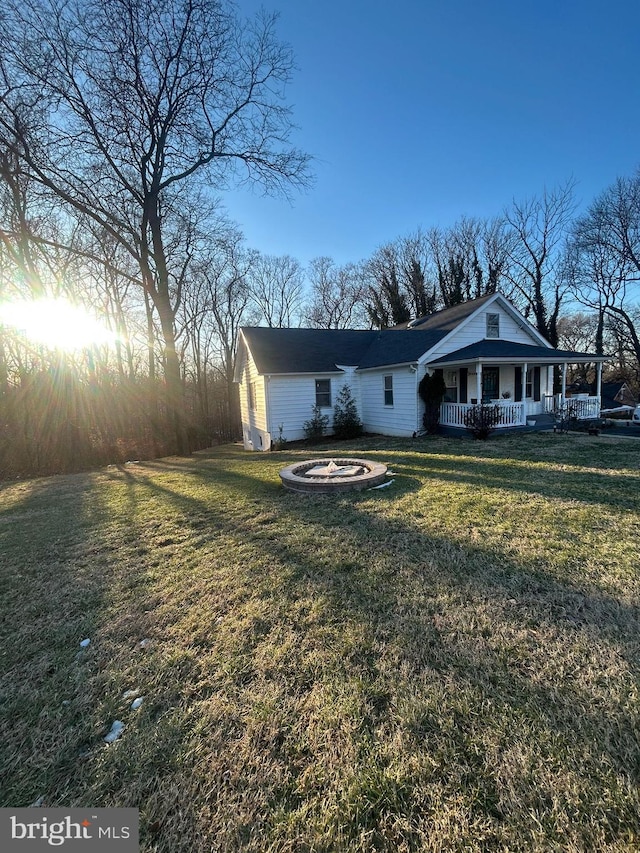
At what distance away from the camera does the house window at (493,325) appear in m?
14.1

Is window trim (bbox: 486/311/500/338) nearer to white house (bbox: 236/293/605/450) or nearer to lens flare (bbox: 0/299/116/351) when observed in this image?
white house (bbox: 236/293/605/450)

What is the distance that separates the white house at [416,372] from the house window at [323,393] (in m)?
0.04

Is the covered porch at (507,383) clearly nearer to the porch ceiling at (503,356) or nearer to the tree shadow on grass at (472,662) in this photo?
the porch ceiling at (503,356)

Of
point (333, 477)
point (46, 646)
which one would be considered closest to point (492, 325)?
point (333, 477)

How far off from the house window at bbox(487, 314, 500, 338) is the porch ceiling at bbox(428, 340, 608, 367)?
466 millimetres

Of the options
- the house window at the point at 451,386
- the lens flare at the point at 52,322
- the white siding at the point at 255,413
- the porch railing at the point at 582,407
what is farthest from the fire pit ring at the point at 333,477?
the lens flare at the point at 52,322

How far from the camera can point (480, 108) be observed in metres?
11.3

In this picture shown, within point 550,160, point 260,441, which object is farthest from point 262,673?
point 550,160

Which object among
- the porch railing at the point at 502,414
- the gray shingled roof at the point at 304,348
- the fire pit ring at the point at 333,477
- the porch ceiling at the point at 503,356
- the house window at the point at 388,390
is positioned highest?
the gray shingled roof at the point at 304,348

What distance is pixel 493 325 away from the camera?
46.5 feet

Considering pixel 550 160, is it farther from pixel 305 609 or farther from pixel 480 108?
pixel 305 609

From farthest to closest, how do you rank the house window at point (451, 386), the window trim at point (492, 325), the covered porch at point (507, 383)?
the window trim at point (492, 325) < the house window at point (451, 386) < the covered porch at point (507, 383)

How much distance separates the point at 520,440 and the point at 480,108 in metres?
10.6

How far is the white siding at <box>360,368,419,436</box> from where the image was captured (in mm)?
12922
